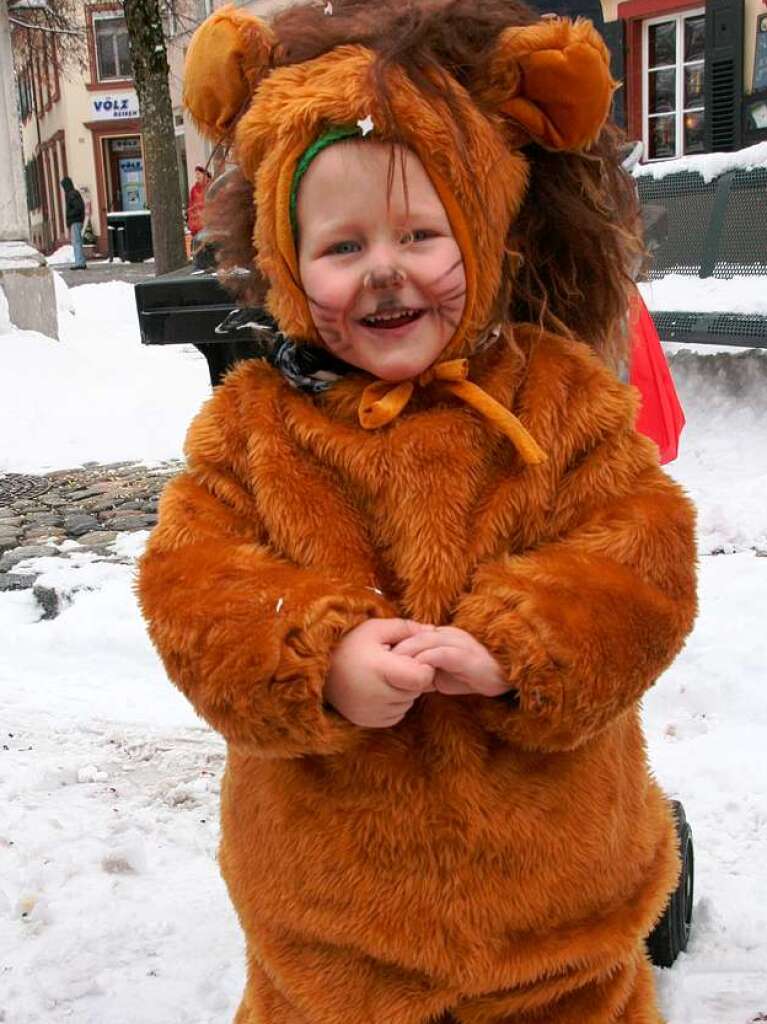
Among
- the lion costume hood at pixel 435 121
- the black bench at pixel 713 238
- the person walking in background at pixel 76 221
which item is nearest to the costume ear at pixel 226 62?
the lion costume hood at pixel 435 121

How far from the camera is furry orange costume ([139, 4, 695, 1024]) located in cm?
145

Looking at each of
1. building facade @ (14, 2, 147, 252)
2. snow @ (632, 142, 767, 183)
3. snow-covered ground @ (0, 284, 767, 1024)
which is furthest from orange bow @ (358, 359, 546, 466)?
building facade @ (14, 2, 147, 252)

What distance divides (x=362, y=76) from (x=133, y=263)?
28.0 meters

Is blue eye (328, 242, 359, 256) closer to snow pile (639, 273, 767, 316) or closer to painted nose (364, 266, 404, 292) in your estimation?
painted nose (364, 266, 404, 292)

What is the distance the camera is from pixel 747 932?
8.14 feet

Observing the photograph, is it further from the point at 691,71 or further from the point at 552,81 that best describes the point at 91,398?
the point at 691,71

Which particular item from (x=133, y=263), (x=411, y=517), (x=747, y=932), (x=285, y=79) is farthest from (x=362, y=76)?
(x=133, y=263)

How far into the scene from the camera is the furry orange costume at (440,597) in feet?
4.75

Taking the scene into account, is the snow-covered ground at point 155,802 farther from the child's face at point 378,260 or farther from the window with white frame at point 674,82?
the window with white frame at point 674,82

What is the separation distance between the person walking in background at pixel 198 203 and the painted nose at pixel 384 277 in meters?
0.42

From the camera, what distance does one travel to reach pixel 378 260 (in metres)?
1.51

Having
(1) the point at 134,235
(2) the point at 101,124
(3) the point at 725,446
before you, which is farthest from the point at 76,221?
(3) the point at 725,446

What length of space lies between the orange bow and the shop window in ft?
125

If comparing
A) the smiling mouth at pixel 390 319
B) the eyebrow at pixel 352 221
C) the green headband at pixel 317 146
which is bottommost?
the smiling mouth at pixel 390 319
